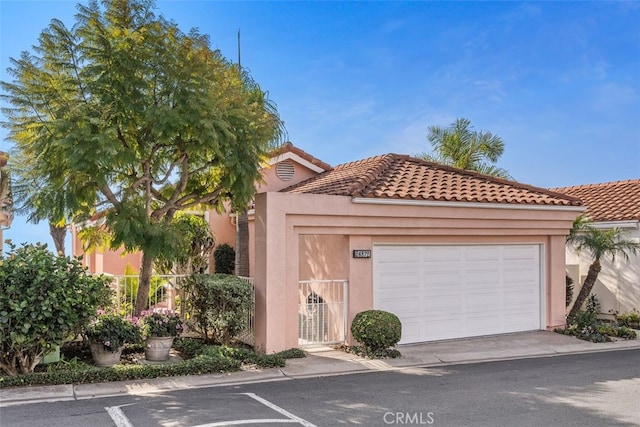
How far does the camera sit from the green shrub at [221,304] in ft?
37.7

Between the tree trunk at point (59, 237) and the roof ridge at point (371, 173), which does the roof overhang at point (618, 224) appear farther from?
the tree trunk at point (59, 237)

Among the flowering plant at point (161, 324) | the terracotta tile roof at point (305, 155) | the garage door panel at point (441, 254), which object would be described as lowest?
the flowering plant at point (161, 324)

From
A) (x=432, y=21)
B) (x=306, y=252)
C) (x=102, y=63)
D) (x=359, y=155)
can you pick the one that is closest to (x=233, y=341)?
(x=306, y=252)

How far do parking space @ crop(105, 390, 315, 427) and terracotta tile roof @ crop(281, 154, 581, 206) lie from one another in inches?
223

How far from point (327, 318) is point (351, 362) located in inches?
78.6

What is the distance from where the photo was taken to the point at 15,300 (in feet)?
29.4

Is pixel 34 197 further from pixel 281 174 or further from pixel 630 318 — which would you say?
pixel 630 318

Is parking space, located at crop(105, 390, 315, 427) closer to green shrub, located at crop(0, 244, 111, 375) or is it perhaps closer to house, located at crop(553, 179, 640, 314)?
green shrub, located at crop(0, 244, 111, 375)

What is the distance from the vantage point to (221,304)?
11.7 m

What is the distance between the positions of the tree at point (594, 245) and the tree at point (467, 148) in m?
4.29

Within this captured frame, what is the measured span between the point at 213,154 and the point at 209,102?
56.3 inches

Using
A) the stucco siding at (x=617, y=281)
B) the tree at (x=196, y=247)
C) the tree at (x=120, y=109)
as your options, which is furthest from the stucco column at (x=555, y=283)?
the tree at (x=196, y=247)

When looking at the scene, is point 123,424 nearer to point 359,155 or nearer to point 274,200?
point 274,200
